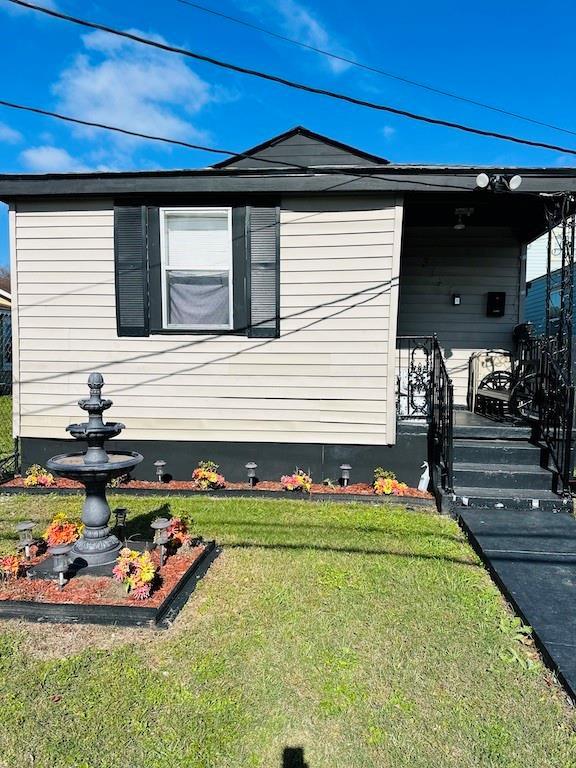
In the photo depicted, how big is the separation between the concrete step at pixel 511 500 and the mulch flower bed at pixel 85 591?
2.80 meters

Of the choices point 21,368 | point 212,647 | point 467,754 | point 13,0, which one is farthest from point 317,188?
point 467,754

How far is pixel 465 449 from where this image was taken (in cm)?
521

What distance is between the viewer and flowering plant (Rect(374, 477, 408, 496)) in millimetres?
5328

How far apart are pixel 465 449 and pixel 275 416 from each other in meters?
2.12

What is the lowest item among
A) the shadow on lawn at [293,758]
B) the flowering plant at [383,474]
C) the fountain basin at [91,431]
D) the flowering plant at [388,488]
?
the shadow on lawn at [293,758]

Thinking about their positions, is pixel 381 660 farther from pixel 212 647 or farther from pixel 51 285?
pixel 51 285

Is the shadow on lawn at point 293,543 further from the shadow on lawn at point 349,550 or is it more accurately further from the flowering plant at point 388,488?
the flowering plant at point 388,488

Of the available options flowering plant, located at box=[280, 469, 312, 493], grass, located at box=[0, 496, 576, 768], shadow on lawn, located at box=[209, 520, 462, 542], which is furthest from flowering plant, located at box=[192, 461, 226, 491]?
grass, located at box=[0, 496, 576, 768]

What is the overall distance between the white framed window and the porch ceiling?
2.17 m

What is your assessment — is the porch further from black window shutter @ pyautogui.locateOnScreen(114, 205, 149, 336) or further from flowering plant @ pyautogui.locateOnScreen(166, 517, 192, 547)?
black window shutter @ pyautogui.locateOnScreen(114, 205, 149, 336)

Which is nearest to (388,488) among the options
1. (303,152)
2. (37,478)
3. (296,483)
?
(296,483)

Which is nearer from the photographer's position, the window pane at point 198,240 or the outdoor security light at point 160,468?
the window pane at point 198,240

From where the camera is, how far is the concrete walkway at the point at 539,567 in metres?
2.60

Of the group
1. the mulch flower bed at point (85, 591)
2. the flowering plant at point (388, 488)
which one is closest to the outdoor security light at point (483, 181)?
the flowering plant at point (388, 488)
